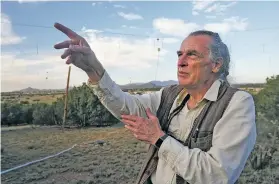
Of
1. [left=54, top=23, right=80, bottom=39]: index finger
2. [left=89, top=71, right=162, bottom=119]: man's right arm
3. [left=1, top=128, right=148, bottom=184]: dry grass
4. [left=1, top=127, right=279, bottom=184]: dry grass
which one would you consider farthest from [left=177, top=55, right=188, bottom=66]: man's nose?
[left=1, top=128, right=148, bottom=184]: dry grass

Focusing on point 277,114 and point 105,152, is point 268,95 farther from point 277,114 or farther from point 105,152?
point 105,152

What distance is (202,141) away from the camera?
4.68 feet

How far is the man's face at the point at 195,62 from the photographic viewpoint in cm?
158

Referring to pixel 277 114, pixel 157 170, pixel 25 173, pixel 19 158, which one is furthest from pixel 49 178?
pixel 277 114

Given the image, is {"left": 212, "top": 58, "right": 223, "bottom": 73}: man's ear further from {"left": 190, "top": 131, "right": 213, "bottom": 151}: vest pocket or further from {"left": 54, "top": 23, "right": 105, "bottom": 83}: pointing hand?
{"left": 54, "top": 23, "right": 105, "bottom": 83}: pointing hand

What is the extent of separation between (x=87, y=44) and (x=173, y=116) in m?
0.51

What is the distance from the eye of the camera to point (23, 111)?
22281mm

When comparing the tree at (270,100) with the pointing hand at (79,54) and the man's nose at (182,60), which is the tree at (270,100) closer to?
the man's nose at (182,60)

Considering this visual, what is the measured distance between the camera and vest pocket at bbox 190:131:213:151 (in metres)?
1.42

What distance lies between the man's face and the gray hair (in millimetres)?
21

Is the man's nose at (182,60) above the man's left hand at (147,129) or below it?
above

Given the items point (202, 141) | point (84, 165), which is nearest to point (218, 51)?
point (202, 141)

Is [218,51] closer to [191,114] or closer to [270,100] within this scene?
[191,114]

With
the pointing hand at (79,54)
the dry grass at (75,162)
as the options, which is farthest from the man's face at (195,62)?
the dry grass at (75,162)
